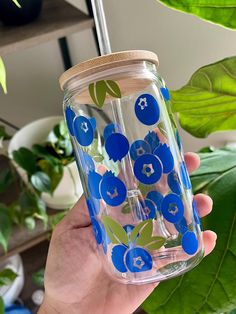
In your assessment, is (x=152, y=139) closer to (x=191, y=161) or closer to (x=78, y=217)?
(x=191, y=161)

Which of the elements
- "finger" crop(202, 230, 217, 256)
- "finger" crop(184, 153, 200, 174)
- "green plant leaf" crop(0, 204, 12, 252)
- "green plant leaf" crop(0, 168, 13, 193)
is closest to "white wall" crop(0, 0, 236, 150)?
"green plant leaf" crop(0, 168, 13, 193)

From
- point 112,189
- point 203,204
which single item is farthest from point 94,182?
point 203,204

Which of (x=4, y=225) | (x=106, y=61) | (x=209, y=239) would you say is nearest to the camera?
(x=106, y=61)

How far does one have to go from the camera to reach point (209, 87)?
0.61 m

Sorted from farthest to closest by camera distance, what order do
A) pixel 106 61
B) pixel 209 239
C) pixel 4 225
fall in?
pixel 4 225 → pixel 209 239 → pixel 106 61

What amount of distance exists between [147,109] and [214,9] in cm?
13

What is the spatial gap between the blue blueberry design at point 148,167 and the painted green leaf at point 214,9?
0.16 metres

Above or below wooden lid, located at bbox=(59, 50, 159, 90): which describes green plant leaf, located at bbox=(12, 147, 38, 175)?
below

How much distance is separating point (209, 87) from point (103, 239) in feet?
0.74

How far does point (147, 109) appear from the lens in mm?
498

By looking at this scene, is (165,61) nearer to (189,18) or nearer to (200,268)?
(189,18)

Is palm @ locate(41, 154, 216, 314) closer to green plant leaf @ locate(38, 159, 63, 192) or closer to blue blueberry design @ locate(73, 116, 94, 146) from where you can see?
blue blueberry design @ locate(73, 116, 94, 146)

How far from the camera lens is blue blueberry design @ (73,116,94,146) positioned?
51 cm

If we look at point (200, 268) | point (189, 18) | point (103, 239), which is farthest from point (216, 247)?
point (189, 18)
